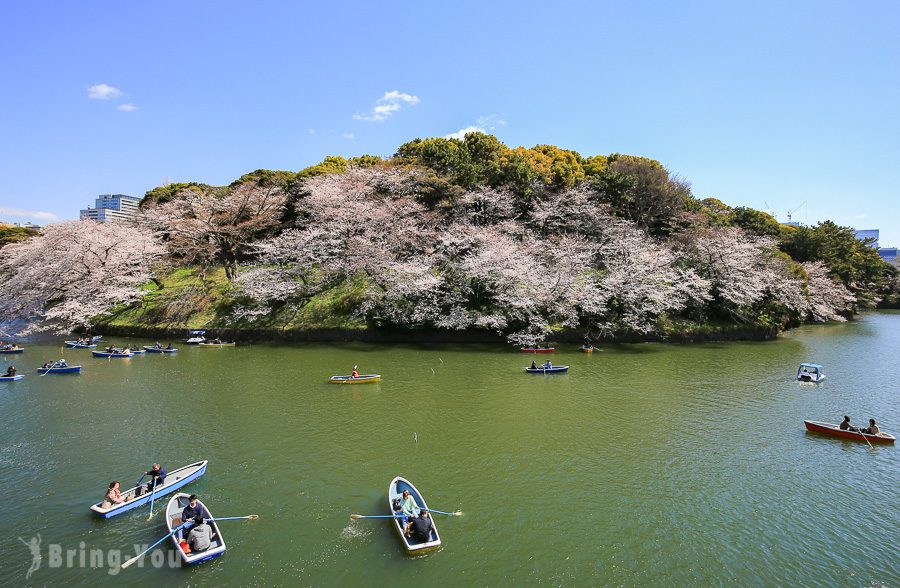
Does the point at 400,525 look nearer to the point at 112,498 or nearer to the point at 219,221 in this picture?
the point at 112,498

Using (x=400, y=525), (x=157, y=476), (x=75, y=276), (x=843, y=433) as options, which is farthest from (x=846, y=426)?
(x=75, y=276)

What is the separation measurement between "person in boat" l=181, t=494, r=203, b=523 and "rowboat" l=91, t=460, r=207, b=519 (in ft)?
6.80

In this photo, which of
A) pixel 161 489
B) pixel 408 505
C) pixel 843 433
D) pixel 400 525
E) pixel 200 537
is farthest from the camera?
pixel 843 433

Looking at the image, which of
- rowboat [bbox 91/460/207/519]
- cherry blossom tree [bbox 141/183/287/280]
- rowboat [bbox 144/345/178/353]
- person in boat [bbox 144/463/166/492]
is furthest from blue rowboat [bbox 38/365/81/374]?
person in boat [bbox 144/463/166/492]

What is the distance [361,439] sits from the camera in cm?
1527

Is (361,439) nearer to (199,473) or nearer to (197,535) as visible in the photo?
(199,473)

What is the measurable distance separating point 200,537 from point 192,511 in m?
0.91

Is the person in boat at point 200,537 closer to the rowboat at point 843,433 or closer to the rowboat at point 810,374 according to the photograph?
the rowboat at point 843,433

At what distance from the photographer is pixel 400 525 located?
389 inches

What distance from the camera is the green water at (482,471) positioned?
29.9ft

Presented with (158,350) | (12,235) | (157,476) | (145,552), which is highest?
(12,235)

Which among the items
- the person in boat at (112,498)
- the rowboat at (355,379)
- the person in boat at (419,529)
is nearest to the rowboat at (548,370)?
the rowboat at (355,379)

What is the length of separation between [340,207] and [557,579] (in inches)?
1324

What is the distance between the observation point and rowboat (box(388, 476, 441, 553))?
9.27 metres
